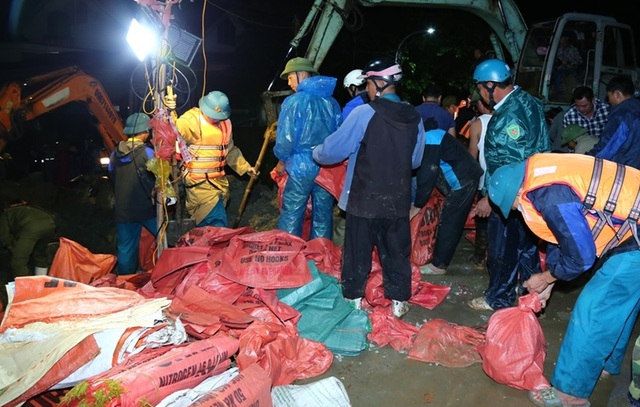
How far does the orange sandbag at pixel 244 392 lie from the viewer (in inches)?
98.4

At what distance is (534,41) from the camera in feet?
28.6

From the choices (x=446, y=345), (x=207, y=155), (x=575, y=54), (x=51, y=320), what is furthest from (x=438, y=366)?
(x=575, y=54)

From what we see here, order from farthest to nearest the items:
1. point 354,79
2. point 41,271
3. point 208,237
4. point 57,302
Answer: point 354,79
point 41,271
point 208,237
point 57,302

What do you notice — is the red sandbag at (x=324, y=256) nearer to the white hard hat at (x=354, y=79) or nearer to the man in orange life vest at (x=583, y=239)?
the man in orange life vest at (x=583, y=239)

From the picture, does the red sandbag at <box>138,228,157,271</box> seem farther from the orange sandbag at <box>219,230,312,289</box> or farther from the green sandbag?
the green sandbag

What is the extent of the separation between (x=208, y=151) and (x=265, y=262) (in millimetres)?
1570

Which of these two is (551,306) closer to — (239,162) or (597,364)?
(597,364)

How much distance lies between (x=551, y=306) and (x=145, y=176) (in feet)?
13.2

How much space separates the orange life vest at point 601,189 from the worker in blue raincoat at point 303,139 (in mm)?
2459

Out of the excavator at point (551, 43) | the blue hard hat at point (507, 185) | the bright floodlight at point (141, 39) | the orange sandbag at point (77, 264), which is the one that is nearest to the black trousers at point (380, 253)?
the blue hard hat at point (507, 185)

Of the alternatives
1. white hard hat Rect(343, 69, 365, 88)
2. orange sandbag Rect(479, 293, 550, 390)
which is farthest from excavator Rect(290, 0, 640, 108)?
orange sandbag Rect(479, 293, 550, 390)

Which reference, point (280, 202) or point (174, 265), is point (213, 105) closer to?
point (280, 202)

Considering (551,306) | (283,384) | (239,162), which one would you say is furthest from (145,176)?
(551,306)

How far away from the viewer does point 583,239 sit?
8.60 feet
